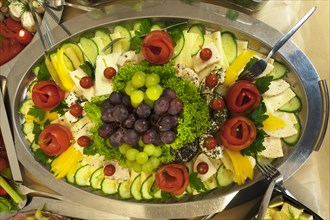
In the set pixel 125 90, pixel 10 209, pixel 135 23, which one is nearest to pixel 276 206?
pixel 125 90

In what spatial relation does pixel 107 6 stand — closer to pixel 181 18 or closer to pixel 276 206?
pixel 181 18

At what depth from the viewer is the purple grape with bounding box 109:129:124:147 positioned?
1.69 meters

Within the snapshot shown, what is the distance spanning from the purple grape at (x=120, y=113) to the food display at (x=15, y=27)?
35.4 inches

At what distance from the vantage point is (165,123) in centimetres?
164

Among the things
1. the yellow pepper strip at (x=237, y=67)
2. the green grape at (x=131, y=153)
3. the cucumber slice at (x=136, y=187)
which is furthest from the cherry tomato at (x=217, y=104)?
the cucumber slice at (x=136, y=187)

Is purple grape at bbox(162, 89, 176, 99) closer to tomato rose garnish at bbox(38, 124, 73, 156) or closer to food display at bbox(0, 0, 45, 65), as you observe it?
tomato rose garnish at bbox(38, 124, 73, 156)

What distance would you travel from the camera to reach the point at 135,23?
6.65ft

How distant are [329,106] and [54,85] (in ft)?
4.93

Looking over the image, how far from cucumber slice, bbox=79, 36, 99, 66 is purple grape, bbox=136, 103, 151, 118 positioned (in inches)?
22.0

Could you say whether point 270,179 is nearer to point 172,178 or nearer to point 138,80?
point 172,178

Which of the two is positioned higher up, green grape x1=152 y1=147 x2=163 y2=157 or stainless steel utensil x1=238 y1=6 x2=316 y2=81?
stainless steel utensil x1=238 y1=6 x2=316 y2=81

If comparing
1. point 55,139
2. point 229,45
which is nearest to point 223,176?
point 229,45

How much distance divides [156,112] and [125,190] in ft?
2.04

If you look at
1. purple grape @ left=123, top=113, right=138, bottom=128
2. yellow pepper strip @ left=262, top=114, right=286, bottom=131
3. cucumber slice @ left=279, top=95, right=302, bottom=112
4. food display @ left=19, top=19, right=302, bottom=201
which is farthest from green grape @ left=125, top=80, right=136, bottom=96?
→ cucumber slice @ left=279, top=95, right=302, bottom=112
